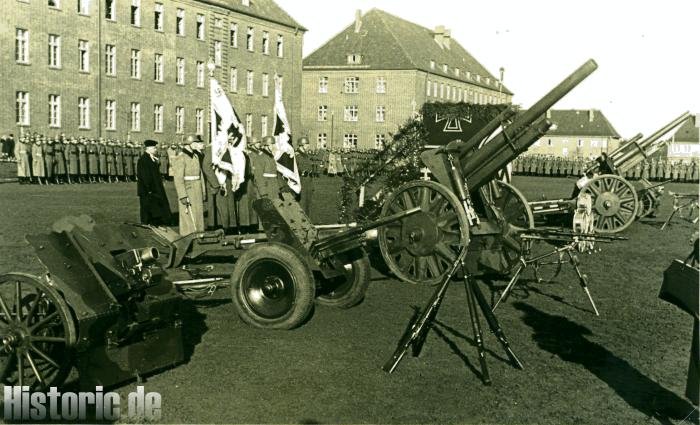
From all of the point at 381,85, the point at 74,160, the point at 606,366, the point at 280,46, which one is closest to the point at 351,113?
the point at 381,85

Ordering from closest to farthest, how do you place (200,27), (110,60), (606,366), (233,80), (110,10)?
(606,366)
(110,10)
(110,60)
(200,27)
(233,80)

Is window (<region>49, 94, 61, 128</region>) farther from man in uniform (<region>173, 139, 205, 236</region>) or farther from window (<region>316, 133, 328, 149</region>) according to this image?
window (<region>316, 133, 328, 149</region>)

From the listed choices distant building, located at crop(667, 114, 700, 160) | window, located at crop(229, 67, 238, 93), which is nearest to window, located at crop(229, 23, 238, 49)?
window, located at crop(229, 67, 238, 93)

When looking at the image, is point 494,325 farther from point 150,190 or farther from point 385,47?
point 385,47

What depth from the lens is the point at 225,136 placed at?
11102 mm

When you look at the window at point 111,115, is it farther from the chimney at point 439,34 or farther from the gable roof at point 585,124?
the gable roof at point 585,124

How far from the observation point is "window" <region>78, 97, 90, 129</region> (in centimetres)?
3978

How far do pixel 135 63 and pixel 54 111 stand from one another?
263 inches

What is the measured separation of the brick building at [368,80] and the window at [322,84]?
92 millimetres

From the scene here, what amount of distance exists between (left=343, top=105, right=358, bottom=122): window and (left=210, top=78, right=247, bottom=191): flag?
5738cm

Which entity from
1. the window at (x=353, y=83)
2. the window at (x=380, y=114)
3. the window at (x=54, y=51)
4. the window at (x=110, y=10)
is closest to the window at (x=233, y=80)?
the window at (x=110, y=10)

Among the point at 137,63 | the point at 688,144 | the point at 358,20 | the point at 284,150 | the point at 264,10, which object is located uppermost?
the point at 358,20

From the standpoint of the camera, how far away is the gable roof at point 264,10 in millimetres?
50947

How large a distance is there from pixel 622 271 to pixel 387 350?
6.70m
